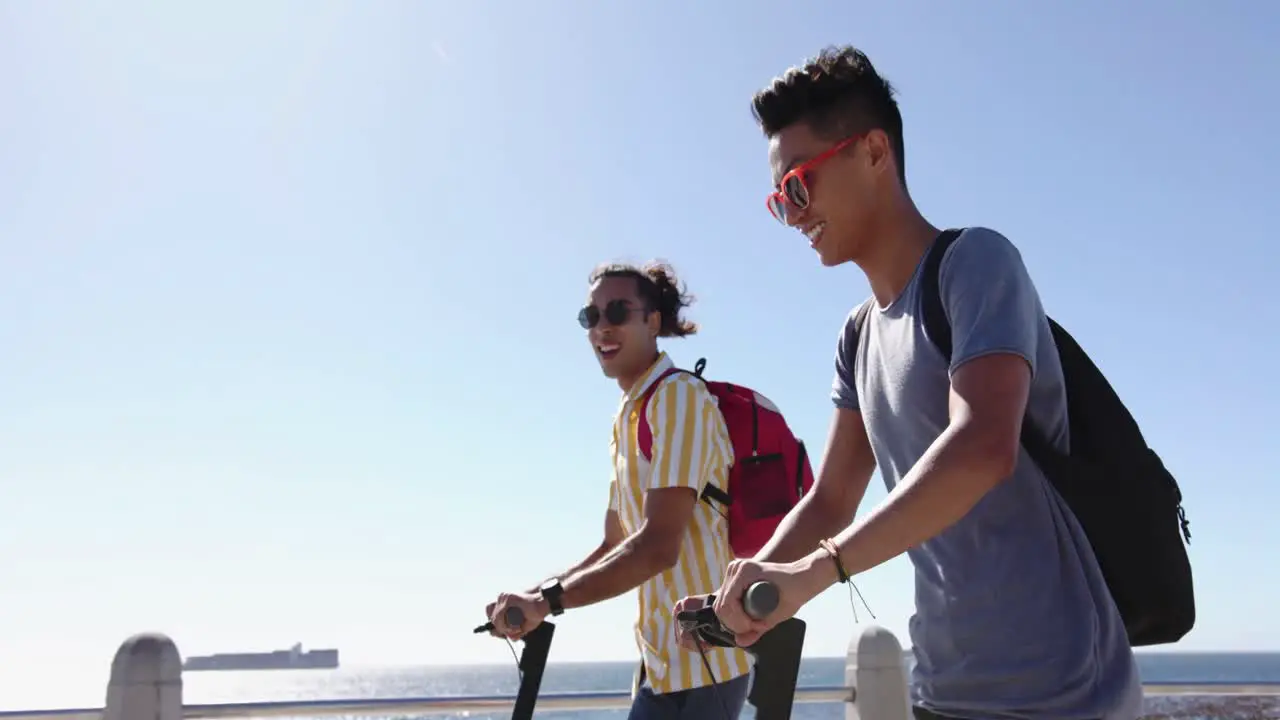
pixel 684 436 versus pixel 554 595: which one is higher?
pixel 684 436

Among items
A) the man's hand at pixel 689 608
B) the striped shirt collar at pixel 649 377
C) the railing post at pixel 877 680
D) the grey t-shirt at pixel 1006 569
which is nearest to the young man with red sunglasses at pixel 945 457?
the grey t-shirt at pixel 1006 569

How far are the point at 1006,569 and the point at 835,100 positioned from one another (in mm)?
1010

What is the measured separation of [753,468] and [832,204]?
160 centimetres

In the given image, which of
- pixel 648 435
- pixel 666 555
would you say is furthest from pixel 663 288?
pixel 666 555

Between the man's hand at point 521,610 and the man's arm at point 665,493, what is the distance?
10cm

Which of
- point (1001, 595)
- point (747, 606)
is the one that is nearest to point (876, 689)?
point (1001, 595)

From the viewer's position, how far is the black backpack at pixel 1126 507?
2020 millimetres

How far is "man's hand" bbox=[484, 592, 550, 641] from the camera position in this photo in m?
3.48

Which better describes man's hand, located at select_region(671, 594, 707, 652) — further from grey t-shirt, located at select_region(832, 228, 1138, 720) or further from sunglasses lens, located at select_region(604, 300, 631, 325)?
sunglasses lens, located at select_region(604, 300, 631, 325)

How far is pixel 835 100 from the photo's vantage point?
2.47 meters

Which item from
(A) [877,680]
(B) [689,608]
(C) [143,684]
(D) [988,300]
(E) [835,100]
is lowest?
(A) [877,680]

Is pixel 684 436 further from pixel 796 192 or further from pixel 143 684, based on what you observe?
pixel 143 684

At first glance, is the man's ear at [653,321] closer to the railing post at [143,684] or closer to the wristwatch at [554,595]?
the wristwatch at [554,595]

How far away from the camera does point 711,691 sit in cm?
370
